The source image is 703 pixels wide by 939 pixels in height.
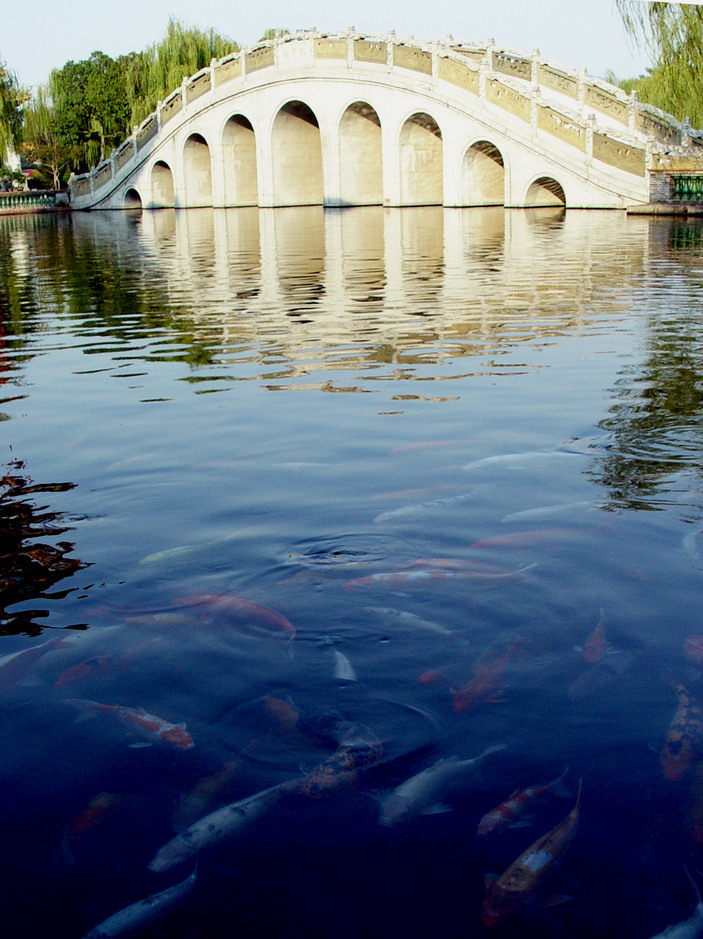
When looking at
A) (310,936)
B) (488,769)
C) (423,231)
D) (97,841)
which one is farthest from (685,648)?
(423,231)

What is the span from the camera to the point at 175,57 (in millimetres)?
55281

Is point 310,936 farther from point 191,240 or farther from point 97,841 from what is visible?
point 191,240

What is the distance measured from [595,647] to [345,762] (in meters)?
1.04

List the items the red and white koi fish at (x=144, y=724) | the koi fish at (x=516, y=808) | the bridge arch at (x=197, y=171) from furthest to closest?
the bridge arch at (x=197, y=171) → the red and white koi fish at (x=144, y=724) → the koi fish at (x=516, y=808)

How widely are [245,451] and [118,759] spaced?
316 cm

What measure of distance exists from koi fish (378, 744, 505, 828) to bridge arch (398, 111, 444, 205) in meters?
39.1

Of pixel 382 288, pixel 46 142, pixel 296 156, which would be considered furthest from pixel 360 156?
pixel 382 288

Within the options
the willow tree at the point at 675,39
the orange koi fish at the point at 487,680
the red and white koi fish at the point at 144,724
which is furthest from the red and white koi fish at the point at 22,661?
the willow tree at the point at 675,39

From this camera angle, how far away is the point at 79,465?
5.65 metres

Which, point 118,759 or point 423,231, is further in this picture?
point 423,231

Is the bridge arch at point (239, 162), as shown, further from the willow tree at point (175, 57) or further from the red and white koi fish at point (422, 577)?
the red and white koi fish at point (422, 577)

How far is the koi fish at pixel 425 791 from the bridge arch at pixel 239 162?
49.7 meters

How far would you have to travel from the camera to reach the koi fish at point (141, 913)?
7.05 ft

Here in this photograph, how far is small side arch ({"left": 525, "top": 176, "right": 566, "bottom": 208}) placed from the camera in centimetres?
3475
